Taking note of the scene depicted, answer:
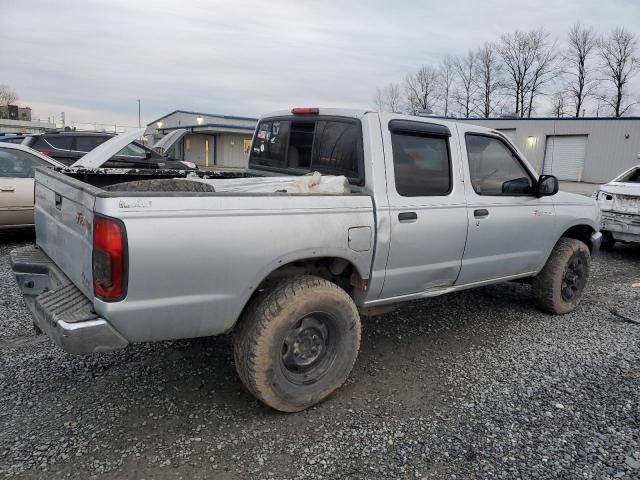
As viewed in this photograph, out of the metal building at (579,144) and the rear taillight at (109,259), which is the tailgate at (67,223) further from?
the metal building at (579,144)

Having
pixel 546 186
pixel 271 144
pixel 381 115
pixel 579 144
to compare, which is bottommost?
pixel 546 186

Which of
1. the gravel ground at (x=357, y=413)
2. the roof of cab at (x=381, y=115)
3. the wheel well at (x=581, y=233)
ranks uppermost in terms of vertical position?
the roof of cab at (x=381, y=115)

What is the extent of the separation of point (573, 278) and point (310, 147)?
10.7 ft

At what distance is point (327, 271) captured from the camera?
350 centimetres

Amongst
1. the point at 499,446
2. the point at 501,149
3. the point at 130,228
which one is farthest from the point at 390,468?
the point at 501,149

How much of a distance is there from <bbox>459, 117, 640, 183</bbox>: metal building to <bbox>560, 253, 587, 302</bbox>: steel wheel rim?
87.9ft

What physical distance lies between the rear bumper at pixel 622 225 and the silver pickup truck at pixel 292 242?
420 cm

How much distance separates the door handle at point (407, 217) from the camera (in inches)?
136

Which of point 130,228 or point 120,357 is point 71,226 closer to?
point 130,228

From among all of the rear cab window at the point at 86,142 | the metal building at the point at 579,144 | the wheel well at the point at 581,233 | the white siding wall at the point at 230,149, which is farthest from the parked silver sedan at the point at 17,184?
the white siding wall at the point at 230,149

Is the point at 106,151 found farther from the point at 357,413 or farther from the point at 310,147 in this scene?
the point at 357,413

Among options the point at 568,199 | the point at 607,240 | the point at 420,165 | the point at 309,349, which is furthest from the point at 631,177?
the point at 309,349

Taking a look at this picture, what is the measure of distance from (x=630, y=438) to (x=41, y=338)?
4.39 metres

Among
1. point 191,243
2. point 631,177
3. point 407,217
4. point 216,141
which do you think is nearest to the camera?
point 191,243
